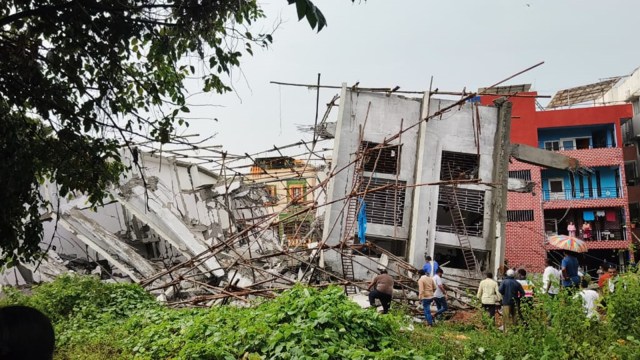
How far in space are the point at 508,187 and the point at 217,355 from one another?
15.5m

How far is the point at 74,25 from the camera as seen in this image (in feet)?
18.0

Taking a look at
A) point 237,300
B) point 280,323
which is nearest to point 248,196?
point 237,300

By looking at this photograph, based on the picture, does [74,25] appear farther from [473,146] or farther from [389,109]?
[473,146]

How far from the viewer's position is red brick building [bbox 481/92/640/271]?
1257 inches

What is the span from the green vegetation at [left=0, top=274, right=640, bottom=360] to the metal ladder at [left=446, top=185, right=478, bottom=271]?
379 inches

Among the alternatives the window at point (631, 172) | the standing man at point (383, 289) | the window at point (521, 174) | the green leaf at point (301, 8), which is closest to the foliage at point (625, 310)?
the standing man at point (383, 289)

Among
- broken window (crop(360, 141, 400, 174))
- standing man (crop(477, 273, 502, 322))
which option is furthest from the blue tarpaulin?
standing man (crop(477, 273, 502, 322))

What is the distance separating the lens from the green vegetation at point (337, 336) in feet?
21.6

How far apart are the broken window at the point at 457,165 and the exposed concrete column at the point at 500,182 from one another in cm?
70

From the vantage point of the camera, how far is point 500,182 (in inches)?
758

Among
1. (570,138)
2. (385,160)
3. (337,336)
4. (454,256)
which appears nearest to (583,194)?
(570,138)

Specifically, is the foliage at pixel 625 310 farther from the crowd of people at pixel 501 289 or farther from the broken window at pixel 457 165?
the broken window at pixel 457 165

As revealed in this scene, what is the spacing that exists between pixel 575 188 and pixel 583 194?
1.81ft

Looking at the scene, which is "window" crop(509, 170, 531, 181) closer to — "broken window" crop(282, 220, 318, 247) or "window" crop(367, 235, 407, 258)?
"broken window" crop(282, 220, 318, 247)
